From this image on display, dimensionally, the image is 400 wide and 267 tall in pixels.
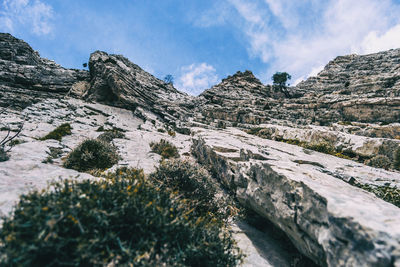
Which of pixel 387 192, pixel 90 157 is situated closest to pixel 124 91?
pixel 90 157

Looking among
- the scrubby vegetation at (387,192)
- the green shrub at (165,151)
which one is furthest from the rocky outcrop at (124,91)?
the scrubby vegetation at (387,192)

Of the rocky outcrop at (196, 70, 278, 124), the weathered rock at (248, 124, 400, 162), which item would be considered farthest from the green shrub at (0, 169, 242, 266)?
the rocky outcrop at (196, 70, 278, 124)

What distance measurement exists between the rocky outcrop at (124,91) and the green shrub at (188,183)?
27.1 meters

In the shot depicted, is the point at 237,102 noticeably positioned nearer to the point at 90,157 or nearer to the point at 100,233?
the point at 90,157

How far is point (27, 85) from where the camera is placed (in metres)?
32.0

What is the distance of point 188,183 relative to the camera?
6.00 meters

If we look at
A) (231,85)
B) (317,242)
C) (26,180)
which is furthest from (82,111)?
(231,85)

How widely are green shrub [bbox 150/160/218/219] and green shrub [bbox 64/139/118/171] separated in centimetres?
392

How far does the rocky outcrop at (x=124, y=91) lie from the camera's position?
111 ft

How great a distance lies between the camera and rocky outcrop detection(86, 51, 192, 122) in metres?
33.7

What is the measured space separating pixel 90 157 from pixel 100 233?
6.79 m

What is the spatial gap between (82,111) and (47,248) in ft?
104

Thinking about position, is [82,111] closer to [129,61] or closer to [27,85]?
[27,85]

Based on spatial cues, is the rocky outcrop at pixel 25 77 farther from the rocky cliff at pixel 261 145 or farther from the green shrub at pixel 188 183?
the green shrub at pixel 188 183
